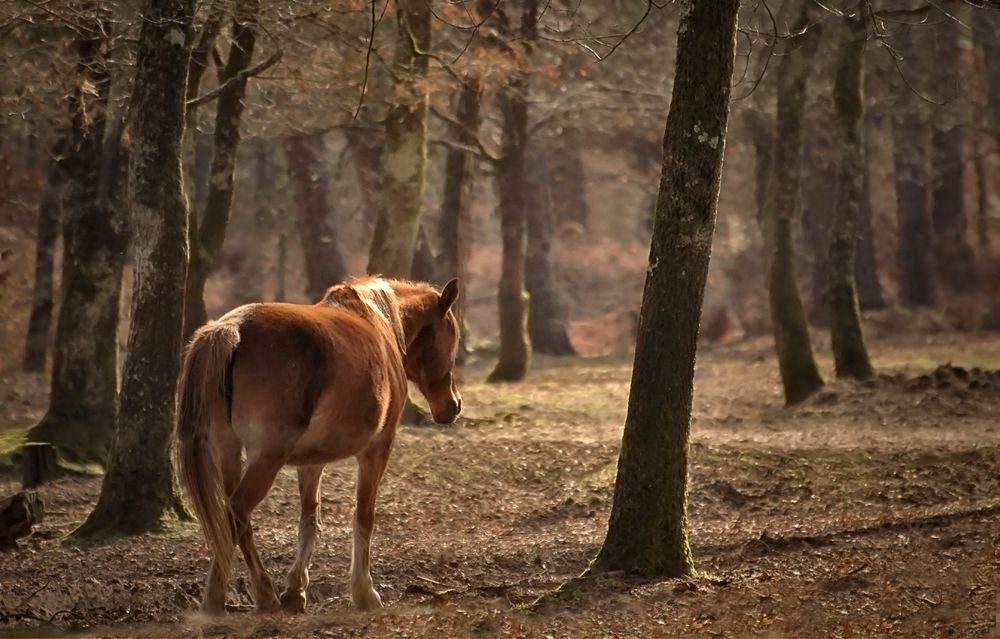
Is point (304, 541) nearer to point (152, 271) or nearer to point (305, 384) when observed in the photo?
point (305, 384)

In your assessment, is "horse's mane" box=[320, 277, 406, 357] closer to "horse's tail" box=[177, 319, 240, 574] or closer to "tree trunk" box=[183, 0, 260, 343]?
"horse's tail" box=[177, 319, 240, 574]

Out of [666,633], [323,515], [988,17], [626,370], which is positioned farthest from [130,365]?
[988,17]

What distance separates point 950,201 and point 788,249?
16755 millimetres

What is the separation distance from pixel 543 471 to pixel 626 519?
6387mm

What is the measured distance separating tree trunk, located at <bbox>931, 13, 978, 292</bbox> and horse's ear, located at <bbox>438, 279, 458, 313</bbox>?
23565mm

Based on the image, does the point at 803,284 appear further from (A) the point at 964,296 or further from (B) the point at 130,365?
(B) the point at 130,365

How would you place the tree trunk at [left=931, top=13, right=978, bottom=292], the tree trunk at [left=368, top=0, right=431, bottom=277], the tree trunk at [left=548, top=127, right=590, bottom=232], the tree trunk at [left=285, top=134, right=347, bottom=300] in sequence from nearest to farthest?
1. the tree trunk at [left=368, top=0, right=431, bottom=277]
2. the tree trunk at [left=285, top=134, right=347, bottom=300]
3. the tree trunk at [left=931, top=13, right=978, bottom=292]
4. the tree trunk at [left=548, top=127, right=590, bottom=232]

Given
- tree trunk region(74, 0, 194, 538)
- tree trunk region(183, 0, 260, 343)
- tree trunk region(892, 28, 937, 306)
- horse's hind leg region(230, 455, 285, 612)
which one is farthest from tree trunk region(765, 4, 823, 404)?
tree trunk region(892, 28, 937, 306)

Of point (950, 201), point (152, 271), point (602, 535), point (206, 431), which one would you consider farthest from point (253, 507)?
point (950, 201)

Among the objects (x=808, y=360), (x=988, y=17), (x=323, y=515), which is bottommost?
(x=323, y=515)

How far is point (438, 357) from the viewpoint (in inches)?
423

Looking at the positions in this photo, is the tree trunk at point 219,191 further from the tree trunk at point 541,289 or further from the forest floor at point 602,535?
the tree trunk at point 541,289

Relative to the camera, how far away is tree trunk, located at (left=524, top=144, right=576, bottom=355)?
35000 millimetres

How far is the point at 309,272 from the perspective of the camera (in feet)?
103
